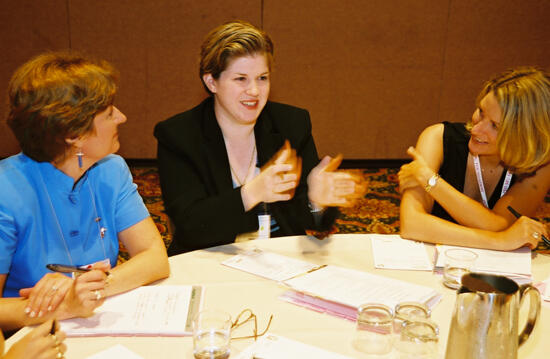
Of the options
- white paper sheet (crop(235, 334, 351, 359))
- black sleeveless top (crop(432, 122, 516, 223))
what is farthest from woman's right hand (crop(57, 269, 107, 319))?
black sleeveless top (crop(432, 122, 516, 223))

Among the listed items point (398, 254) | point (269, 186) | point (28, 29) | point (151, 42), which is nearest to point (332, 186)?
point (269, 186)

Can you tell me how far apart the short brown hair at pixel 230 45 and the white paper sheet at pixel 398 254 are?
3.04 ft

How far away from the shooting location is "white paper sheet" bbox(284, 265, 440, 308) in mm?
1325

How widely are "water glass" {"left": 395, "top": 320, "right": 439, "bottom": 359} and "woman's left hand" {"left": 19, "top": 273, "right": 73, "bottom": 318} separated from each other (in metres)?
0.84

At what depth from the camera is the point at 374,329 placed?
3.80 ft

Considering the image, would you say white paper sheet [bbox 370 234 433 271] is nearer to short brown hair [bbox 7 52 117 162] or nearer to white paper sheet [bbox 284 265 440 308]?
white paper sheet [bbox 284 265 440 308]

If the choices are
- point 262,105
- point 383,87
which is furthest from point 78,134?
point 383,87

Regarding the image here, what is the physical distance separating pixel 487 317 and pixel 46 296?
1.04 meters

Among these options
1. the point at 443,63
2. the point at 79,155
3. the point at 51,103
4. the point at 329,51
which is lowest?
the point at 79,155

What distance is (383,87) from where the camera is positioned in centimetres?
557

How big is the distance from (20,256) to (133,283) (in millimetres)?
394

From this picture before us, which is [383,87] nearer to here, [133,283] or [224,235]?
[224,235]

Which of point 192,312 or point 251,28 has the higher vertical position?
point 251,28

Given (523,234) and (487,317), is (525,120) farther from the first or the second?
(487,317)
